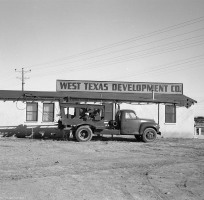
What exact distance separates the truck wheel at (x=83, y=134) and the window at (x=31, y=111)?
15.5ft

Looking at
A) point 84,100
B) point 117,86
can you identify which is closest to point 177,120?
point 117,86

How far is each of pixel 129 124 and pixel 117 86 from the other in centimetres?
937

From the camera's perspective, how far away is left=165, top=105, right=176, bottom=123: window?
21.4 meters

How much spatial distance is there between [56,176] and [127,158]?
13.9 feet

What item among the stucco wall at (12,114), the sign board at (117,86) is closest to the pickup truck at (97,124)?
the stucco wall at (12,114)

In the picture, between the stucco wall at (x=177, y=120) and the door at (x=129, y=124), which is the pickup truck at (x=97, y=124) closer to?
the door at (x=129, y=124)

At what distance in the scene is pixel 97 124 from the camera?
659 inches

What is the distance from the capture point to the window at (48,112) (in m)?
19.9

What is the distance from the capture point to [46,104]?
20.0 meters

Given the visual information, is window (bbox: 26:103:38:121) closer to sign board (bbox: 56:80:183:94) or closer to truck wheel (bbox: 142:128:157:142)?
sign board (bbox: 56:80:183:94)

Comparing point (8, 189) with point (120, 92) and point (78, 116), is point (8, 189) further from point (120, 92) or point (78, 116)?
point (120, 92)

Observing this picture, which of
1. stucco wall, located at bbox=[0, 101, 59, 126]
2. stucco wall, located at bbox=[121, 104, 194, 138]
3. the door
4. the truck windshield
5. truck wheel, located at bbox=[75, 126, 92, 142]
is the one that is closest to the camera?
truck wheel, located at bbox=[75, 126, 92, 142]

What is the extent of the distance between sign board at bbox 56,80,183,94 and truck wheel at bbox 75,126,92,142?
918 cm

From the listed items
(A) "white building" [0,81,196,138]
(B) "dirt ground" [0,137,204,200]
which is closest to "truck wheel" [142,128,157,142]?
(A) "white building" [0,81,196,138]
